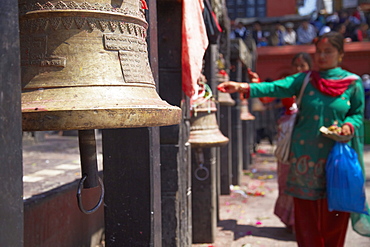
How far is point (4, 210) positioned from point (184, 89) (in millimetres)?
1713

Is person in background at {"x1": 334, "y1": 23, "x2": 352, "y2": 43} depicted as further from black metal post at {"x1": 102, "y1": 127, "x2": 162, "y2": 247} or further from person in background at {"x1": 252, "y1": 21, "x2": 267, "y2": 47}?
black metal post at {"x1": 102, "y1": 127, "x2": 162, "y2": 247}

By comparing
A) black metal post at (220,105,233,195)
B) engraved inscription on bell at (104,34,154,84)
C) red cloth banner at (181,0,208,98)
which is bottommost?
black metal post at (220,105,233,195)

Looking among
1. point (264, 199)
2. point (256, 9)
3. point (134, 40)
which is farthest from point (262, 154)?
point (256, 9)

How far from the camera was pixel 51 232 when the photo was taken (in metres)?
3.06

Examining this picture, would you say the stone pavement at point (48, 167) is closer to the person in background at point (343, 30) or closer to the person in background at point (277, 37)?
the person in background at point (277, 37)

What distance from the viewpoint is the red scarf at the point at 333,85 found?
10.6 feet

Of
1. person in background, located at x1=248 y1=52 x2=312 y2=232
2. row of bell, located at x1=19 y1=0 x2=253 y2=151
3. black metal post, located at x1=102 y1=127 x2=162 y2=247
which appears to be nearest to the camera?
row of bell, located at x1=19 y1=0 x2=253 y2=151

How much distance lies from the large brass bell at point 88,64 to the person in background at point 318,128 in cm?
193

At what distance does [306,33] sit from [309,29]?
238 mm

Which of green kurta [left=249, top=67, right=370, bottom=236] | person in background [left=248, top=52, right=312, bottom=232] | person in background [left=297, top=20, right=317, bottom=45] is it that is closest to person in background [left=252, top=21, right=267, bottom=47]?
person in background [left=297, top=20, right=317, bottom=45]

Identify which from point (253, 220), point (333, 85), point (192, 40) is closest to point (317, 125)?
point (333, 85)

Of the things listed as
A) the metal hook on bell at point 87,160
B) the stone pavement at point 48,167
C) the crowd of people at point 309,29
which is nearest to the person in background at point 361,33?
the crowd of people at point 309,29

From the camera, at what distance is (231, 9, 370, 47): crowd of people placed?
19.5 meters

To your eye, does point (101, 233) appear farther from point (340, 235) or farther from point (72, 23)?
point (72, 23)
